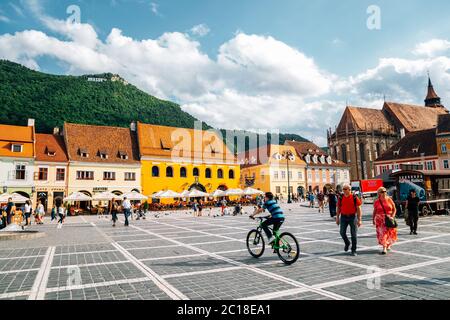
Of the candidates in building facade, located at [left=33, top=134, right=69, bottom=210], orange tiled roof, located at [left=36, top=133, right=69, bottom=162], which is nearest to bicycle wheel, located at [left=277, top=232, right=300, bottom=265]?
building facade, located at [left=33, top=134, right=69, bottom=210]

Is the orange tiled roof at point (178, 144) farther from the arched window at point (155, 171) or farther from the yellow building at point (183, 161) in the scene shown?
the arched window at point (155, 171)

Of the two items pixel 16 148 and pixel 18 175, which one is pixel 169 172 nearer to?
pixel 18 175

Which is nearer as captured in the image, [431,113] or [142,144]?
[142,144]

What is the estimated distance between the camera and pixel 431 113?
75.4 m

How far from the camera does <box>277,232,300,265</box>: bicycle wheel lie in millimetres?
6855

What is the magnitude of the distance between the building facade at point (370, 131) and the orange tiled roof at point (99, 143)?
159 ft

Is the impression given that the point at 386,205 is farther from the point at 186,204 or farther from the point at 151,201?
the point at 151,201

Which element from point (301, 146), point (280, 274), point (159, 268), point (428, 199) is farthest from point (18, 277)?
point (301, 146)

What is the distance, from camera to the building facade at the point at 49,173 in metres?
34.5

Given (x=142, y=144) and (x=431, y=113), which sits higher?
(x=431, y=113)

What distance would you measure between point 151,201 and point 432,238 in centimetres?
3581

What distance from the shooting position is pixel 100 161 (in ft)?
125

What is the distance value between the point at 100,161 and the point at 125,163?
3.14 m

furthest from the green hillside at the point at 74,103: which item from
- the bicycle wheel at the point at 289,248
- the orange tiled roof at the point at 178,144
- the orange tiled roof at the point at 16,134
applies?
the bicycle wheel at the point at 289,248
